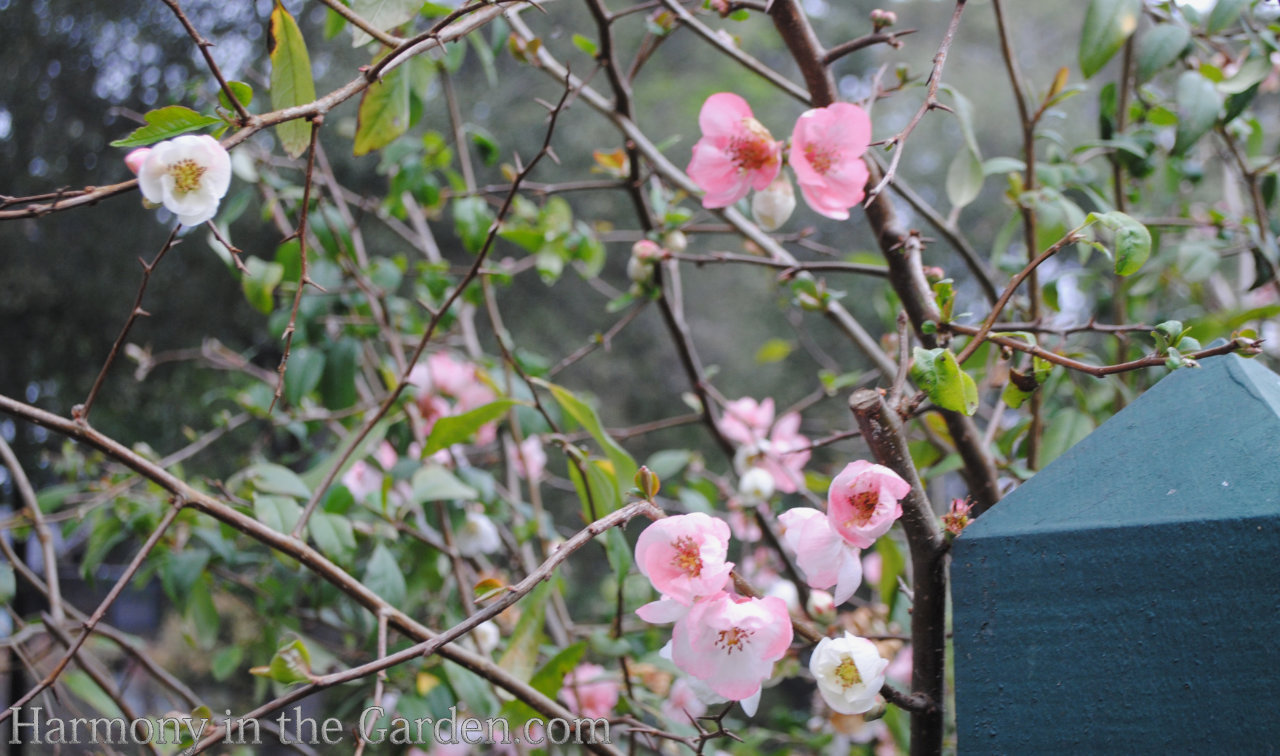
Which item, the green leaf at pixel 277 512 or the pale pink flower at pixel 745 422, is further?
the pale pink flower at pixel 745 422

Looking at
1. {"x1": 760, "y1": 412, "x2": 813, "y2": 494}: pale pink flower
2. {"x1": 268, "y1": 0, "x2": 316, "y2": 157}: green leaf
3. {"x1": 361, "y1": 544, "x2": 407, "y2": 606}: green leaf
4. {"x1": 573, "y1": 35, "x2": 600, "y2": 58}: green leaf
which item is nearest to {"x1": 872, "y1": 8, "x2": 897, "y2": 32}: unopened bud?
{"x1": 573, "y1": 35, "x2": 600, "y2": 58}: green leaf

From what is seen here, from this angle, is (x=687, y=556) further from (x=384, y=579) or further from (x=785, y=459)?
(x=785, y=459)

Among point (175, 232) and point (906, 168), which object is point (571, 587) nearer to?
point (906, 168)

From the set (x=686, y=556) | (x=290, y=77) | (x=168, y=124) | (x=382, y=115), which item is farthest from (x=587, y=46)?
(x=686, y=556)

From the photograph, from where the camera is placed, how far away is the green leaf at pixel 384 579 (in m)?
0.74

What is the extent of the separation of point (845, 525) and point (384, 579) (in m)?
0.50

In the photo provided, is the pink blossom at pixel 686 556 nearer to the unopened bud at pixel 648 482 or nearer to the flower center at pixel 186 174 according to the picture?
the unopened bud at pixel 648 482

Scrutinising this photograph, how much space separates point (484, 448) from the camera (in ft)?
4.95

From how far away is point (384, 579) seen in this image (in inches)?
29.6

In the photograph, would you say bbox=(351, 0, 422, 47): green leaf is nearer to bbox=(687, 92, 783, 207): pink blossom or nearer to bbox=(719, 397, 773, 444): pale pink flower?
bbox=(687, 92, 783, 207): pink blossom

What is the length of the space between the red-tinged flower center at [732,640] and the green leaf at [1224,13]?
2.15 feet

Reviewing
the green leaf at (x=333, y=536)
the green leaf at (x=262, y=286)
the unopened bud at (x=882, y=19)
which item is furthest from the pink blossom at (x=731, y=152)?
the green leaf at (x=262, y=286)

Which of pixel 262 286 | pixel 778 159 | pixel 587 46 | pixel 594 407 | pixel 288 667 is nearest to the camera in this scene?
pixel 288 667

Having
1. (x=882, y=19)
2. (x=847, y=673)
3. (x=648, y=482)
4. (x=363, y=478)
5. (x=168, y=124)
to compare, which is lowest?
(x=363, y=478)
